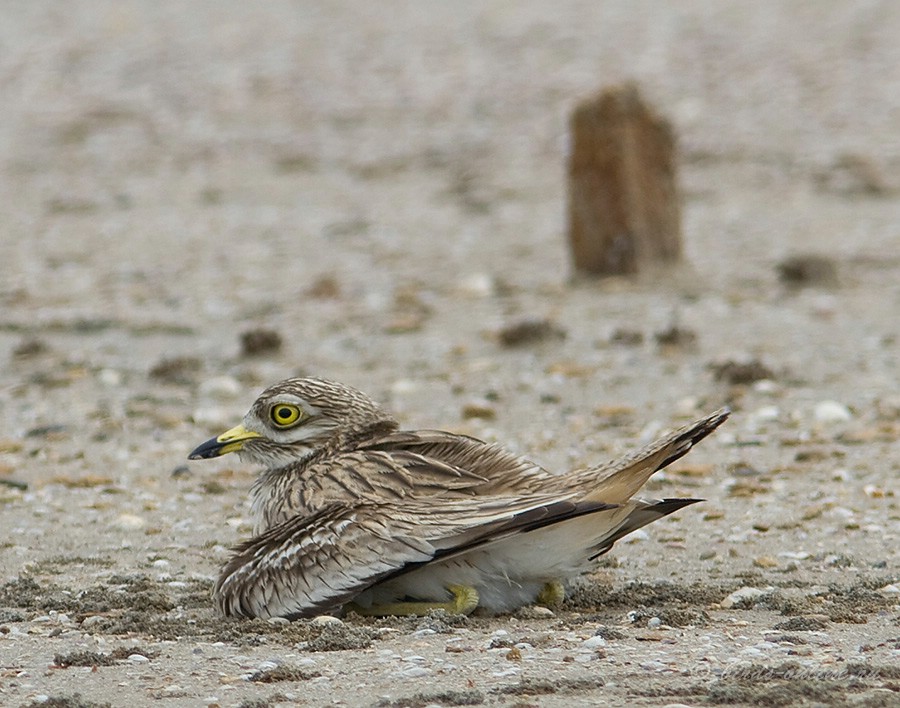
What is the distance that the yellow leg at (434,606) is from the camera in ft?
19.4

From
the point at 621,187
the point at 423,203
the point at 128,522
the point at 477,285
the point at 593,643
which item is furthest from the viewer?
the point at 423,203

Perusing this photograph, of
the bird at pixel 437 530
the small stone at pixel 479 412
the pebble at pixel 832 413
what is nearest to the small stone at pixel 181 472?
the small stone at pixel 479 412

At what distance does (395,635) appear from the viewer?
566 centimetres

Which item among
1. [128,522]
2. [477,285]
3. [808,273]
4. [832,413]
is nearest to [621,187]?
[477,285]

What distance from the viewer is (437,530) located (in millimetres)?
5754

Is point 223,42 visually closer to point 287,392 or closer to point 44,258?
point 44,258

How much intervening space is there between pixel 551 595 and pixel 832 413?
3.60 metres

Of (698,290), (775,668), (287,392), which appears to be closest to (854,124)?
(698,290)

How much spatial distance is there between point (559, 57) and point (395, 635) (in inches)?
629

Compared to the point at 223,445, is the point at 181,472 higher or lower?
lower

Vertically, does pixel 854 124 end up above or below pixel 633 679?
above

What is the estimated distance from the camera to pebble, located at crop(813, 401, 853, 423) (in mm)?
9180

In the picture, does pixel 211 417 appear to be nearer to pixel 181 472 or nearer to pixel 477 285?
pixel 181 472

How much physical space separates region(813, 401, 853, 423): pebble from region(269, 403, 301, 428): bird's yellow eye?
3.64m
